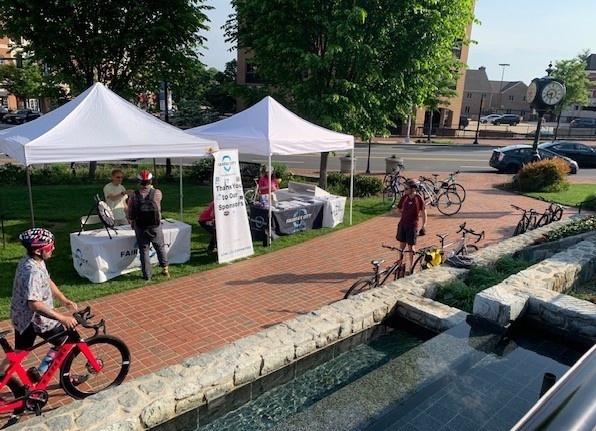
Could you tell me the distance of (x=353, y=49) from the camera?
13.1m

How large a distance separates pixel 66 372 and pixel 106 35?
13065mm

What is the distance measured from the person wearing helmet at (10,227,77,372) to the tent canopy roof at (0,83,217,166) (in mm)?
3754

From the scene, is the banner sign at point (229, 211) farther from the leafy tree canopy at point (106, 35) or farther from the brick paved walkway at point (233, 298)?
the leafy tree canopy at point (106, 35)

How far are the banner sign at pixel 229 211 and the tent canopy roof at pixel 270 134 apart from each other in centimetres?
94

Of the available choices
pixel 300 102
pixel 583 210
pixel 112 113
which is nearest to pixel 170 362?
pixel 112 113

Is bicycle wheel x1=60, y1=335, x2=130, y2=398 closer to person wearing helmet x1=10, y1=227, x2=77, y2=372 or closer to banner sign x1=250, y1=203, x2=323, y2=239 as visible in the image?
person wearing helmet x1=10, y1=227, x2=77, y2=372

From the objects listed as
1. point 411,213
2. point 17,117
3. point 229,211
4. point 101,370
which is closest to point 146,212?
point 229,211

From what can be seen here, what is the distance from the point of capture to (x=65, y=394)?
4.76m

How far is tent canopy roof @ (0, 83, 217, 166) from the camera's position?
7.49m

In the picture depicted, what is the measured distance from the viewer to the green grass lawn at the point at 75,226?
751 centimetres

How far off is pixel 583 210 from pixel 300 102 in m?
9.89

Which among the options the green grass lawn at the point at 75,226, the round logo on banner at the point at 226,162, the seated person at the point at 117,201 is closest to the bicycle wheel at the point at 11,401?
the green grass lawn at the point at 75,226

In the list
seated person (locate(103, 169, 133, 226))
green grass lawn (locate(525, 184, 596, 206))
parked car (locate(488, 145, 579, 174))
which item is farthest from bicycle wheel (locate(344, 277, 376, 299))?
parked car (locate(488, 145, 579, 174))

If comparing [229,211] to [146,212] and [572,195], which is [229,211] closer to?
[146,212]
